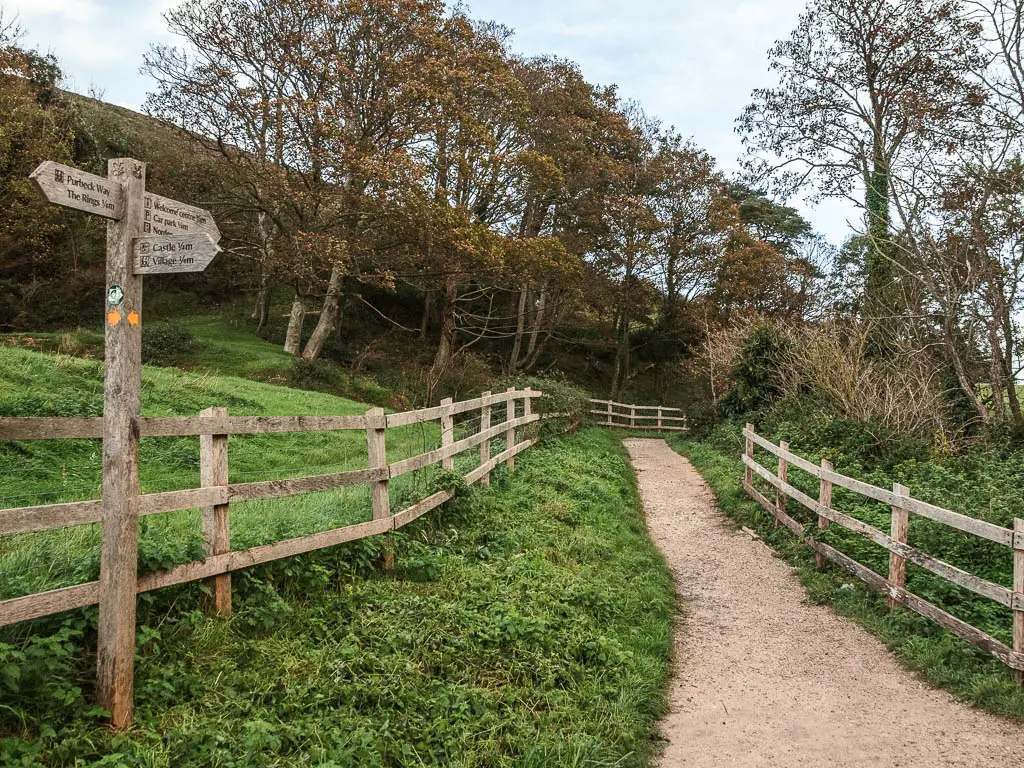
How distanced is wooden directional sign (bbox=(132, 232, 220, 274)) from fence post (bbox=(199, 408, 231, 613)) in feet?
3.75

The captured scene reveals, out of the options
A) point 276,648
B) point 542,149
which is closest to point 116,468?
point 276,648

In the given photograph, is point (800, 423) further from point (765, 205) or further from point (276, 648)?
point (765, 205)

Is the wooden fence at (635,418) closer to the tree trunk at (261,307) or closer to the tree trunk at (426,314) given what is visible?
the tree trunk at (426,314)

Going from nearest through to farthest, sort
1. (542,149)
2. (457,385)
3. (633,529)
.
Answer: (633,529) < (457,385) < (542,149)

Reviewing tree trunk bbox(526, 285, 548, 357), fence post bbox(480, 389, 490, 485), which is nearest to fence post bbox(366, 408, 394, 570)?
fence post bbox(480, 389, 490, 485)

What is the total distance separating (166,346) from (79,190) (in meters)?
19.9

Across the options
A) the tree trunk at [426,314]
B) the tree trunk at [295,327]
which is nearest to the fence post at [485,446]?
the tree trunk at [295,327]

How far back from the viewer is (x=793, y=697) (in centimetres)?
505

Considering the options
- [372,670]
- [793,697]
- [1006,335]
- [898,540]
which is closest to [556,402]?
[1006,335]

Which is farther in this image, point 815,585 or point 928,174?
point 928,174

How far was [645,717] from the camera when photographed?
4566 mm

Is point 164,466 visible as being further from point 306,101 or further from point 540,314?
point 540,314

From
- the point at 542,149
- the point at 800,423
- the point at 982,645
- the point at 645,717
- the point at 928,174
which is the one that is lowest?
the point at 645,717

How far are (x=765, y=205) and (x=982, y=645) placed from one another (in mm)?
37079
